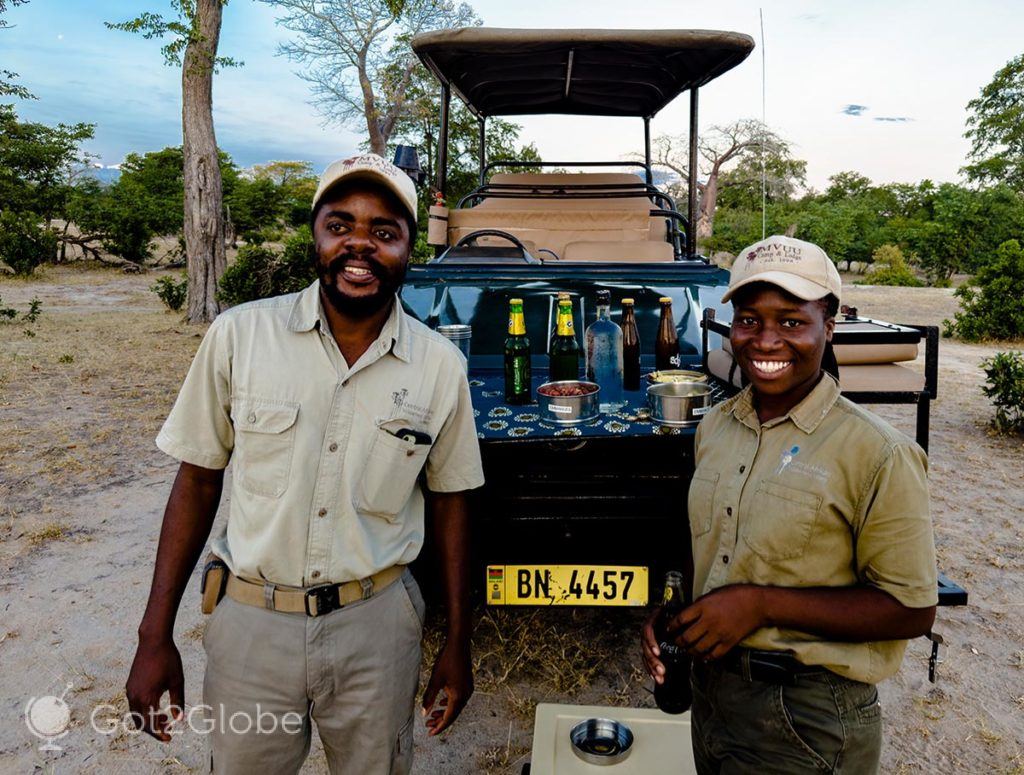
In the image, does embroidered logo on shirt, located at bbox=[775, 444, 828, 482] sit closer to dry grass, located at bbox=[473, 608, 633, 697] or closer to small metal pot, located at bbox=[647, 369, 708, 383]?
small metal pot, located at bbox=[647, 369, 708, 383]

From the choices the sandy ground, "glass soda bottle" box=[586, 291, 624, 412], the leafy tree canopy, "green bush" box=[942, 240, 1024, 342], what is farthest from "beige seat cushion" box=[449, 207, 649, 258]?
the leafy tree canopy

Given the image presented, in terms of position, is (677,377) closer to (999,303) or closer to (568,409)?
(568,409)

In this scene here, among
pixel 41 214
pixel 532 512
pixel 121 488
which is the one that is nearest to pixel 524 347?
pixel 532 512

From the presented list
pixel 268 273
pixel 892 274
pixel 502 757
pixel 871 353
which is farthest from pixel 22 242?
pixel 892 274

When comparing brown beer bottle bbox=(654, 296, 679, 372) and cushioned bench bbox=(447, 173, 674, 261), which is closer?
brown beer bottle bbox=(654, 296, 679, 372)

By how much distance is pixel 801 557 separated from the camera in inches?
60.5

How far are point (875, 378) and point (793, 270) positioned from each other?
1.51 meters

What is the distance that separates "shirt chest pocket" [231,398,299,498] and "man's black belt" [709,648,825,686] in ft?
3.44

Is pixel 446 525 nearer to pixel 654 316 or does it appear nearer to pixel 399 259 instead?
pixel 399 259

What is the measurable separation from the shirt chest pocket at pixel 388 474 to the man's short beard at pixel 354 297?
0.29 meters

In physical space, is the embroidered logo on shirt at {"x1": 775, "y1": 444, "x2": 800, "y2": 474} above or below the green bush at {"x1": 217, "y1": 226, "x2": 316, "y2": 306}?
below

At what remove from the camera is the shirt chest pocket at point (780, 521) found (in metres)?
1.52

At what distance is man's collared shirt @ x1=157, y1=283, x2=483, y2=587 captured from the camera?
1.72 m

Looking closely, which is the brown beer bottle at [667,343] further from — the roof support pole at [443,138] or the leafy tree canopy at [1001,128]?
the leafy tree canopy at [1001,128]
